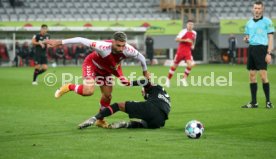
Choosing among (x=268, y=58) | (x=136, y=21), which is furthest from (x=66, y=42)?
(x=136, y=21)

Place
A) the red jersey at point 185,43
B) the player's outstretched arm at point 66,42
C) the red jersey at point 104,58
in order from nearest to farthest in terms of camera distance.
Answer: the player's outstretched arm at point 66,42 < the red jersey at point 104,58 < the red jersey at point 185,43

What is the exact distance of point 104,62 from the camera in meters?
12.3

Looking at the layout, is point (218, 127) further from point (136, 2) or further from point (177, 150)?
point (136, 2)

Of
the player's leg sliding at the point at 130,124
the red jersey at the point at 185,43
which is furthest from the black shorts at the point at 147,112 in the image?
the red jersey at the point at 185,43

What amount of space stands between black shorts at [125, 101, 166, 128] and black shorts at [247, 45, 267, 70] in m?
4.96

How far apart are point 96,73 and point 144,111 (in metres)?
1.52

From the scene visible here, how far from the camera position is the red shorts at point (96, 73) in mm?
12398

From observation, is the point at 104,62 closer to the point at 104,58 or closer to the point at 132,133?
the point at 104,58

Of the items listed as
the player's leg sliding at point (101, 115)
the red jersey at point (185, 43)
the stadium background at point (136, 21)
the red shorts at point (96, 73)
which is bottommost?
the stadium background at point (136, 21)

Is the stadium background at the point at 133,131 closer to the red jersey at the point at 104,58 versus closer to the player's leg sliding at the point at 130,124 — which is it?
the player's leg sliding at the point at 130,124

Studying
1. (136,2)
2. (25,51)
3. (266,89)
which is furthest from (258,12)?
(136,2)

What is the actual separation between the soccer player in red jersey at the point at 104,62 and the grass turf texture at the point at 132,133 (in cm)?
71

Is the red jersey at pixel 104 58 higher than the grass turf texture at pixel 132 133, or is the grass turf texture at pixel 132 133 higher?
the red jersey at pixel 104 58

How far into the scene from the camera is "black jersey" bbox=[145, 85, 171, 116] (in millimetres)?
11758
